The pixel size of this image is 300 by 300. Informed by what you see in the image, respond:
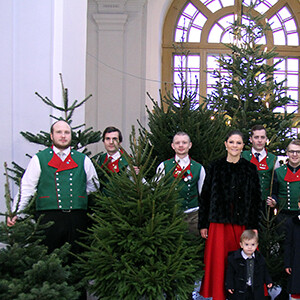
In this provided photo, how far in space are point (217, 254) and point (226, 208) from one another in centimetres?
44

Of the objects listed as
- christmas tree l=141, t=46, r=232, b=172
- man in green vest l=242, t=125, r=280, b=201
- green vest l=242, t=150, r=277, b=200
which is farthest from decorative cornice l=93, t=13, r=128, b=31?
green vest l=242, t=150, r=277, b=200

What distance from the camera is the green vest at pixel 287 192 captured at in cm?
493

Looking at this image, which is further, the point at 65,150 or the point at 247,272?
the point at 65,150

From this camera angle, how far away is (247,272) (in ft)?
13.1

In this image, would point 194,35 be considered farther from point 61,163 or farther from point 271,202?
point 61,163

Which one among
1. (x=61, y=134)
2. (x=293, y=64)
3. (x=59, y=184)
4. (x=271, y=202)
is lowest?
(x=271, y=202)

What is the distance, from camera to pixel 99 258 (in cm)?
367

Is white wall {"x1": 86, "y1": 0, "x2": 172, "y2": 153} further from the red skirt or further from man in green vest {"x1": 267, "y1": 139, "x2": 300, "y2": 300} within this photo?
the red skirt

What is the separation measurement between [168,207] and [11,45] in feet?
10.00

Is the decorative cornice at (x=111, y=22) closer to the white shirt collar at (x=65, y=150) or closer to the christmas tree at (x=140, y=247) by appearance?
the white shirt collar at (x=65, y=150)

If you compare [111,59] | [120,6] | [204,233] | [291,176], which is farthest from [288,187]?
[120,6]

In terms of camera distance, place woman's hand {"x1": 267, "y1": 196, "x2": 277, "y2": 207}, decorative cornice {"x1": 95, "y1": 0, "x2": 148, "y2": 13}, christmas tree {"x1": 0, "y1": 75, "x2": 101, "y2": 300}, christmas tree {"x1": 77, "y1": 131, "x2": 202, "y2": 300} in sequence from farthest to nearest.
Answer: decorative cornice {"x1": 95, "y1": 0, "x2": 148, "y2": 13}, woman's hand {"x1": 267, "y1": 196, "x2": 277, "y2": 207}, christmas tree {"x1": 77, "y1": 131, "x2": 202, "y2": 300}, christmas tree {"x1": 0, "y1": 75, "x2": 101, "y2": 300}

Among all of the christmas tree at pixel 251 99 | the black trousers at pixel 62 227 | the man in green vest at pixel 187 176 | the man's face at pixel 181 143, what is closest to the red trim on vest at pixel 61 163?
the black trousers at pixel 62 227

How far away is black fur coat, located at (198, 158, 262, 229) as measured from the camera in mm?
4234
